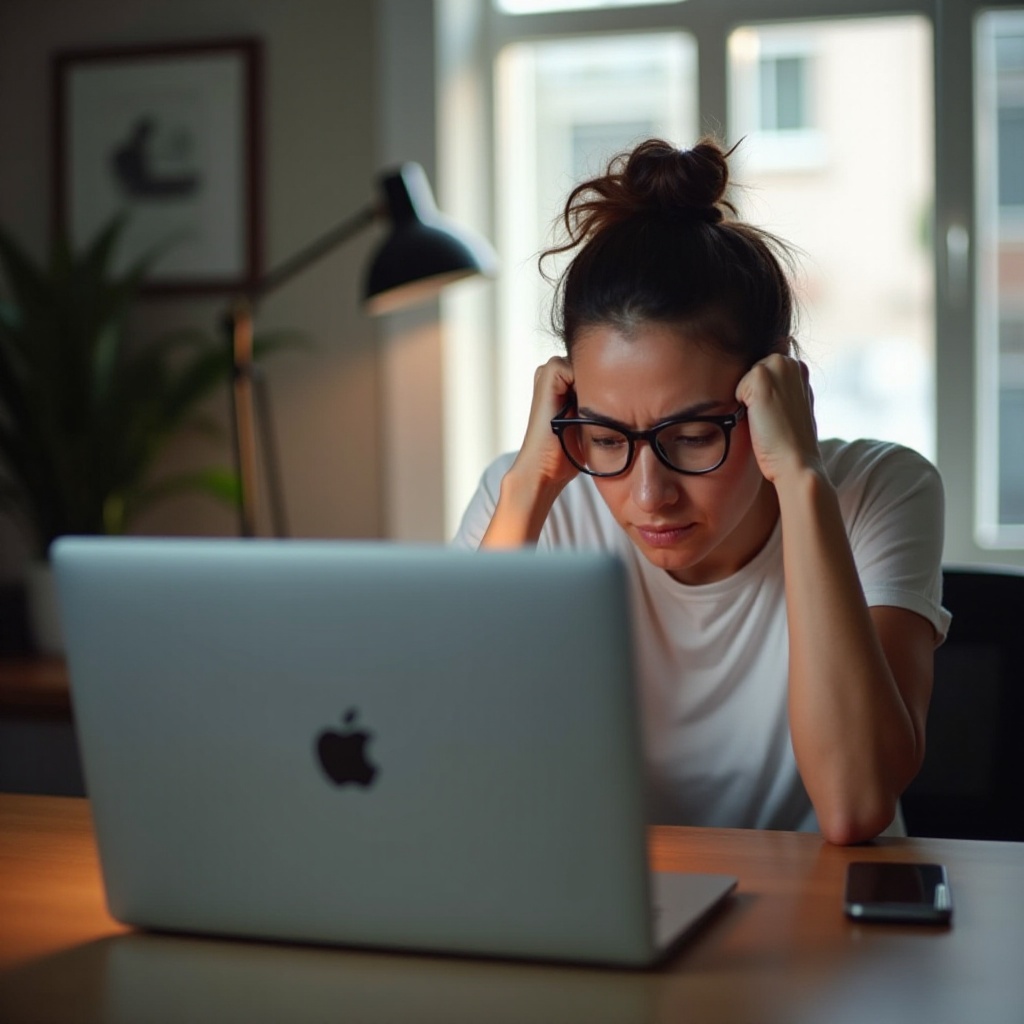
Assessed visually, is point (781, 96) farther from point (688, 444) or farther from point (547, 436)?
point (688, 444)

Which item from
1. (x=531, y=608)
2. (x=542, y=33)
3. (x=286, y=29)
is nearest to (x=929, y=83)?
(x=542, y=33)

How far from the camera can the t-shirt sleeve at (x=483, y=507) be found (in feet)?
5.37

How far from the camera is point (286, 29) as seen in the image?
9.59 feet

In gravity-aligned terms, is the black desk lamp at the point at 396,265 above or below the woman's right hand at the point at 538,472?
above

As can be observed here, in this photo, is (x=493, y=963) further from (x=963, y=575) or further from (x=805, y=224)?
(x=805, y=224)

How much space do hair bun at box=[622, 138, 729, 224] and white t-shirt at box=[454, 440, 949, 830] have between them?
Result: 0.31 meters

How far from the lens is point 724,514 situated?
138 centimetres

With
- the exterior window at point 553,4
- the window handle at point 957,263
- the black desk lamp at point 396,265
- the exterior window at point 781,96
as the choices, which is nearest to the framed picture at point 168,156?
the black desk lamp at point 396,265

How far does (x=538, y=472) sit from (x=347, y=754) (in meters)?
0.76

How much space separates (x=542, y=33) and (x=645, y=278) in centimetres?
182

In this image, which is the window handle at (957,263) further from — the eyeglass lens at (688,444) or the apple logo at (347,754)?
the apple logo at (347,754)

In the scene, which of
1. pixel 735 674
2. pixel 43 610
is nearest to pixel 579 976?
pixel 735 674

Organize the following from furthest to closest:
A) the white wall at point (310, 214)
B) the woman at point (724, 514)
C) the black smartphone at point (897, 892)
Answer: the white wall at point (310, 214) < the woman at point (724, 514) < the black smartphone at point (897, 892)

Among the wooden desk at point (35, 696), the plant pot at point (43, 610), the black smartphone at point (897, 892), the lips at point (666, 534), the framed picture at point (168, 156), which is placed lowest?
the wooden desk at point (35, 696)
